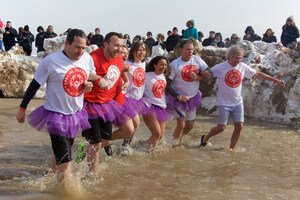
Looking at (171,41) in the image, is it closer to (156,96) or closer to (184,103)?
(184,103)

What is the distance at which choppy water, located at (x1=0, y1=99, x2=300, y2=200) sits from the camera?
12.0 feet

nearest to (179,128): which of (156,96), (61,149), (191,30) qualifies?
(156,96)

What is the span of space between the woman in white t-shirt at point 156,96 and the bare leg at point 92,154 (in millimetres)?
1453

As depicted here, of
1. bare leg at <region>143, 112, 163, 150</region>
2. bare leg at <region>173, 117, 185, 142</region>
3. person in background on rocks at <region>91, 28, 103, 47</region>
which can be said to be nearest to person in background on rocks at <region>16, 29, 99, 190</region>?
bare leg at <region>143, 112, 163, 150</region>

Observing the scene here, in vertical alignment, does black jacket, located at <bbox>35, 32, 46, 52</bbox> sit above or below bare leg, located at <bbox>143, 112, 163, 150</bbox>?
above

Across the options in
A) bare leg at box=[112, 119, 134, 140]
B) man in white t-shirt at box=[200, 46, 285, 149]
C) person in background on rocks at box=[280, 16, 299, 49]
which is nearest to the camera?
bare leg at box=[112, 119, 134, 140]

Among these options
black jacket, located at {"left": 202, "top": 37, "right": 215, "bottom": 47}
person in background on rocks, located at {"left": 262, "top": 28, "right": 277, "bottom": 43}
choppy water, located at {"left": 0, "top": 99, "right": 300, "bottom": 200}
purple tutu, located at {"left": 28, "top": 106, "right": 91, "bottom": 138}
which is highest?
person in background on rocks, located at {"left": 262, "top": 28, "right": 277, "bottom": 43}

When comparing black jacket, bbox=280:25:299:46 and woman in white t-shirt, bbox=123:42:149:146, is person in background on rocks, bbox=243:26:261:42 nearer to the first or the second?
black jacket, bbox=280:25:299:46

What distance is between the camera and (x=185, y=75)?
5.66 m

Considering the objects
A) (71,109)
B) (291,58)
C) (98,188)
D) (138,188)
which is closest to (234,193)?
(138,188)

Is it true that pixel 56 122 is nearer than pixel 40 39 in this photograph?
Yes

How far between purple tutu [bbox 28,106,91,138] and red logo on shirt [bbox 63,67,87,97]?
25 cm

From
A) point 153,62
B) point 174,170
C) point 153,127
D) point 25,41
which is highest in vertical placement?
point 25,41

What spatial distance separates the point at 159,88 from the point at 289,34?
6759mm
